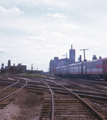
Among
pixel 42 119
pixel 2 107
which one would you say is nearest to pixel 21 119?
pixel 42 119

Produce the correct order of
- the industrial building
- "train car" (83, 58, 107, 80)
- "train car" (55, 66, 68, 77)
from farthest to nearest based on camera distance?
the industrial building, "train car" (55, 66, 68, 77), "train car" (83, 58, 107, 80)

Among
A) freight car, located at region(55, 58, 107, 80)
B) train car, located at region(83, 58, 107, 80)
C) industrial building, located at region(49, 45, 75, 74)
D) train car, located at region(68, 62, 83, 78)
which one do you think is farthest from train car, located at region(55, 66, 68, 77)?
industrial building, located at region(49, 45, 75, 74)

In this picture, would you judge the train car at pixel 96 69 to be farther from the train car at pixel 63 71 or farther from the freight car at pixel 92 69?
the train car at pixel 63 71

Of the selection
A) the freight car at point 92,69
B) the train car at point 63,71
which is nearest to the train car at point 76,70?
the freight car at point 92,69

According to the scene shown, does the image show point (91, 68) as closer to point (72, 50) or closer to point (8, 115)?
point (8, 115)

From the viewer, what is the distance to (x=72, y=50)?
88188 mm

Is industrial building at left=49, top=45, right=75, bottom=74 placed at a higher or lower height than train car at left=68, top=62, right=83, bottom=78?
higher

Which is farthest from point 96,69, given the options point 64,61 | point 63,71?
point 64,61

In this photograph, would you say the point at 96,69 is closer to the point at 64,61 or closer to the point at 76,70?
the point at 76,70

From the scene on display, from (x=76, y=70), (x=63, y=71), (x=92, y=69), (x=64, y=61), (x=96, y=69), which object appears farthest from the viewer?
(x=64, y=61)

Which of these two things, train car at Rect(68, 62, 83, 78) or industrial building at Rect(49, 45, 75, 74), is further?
industrial building at Rect(49, 45, 75, 74)

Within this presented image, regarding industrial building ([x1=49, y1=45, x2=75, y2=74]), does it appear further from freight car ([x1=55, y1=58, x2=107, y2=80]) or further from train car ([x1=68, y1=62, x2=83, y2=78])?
freight car ([x1=55, y1=58, x2=107, y2=80])

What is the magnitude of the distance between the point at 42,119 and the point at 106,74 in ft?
62.2

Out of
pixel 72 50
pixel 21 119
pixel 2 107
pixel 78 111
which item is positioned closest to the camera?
pixel 21 119
